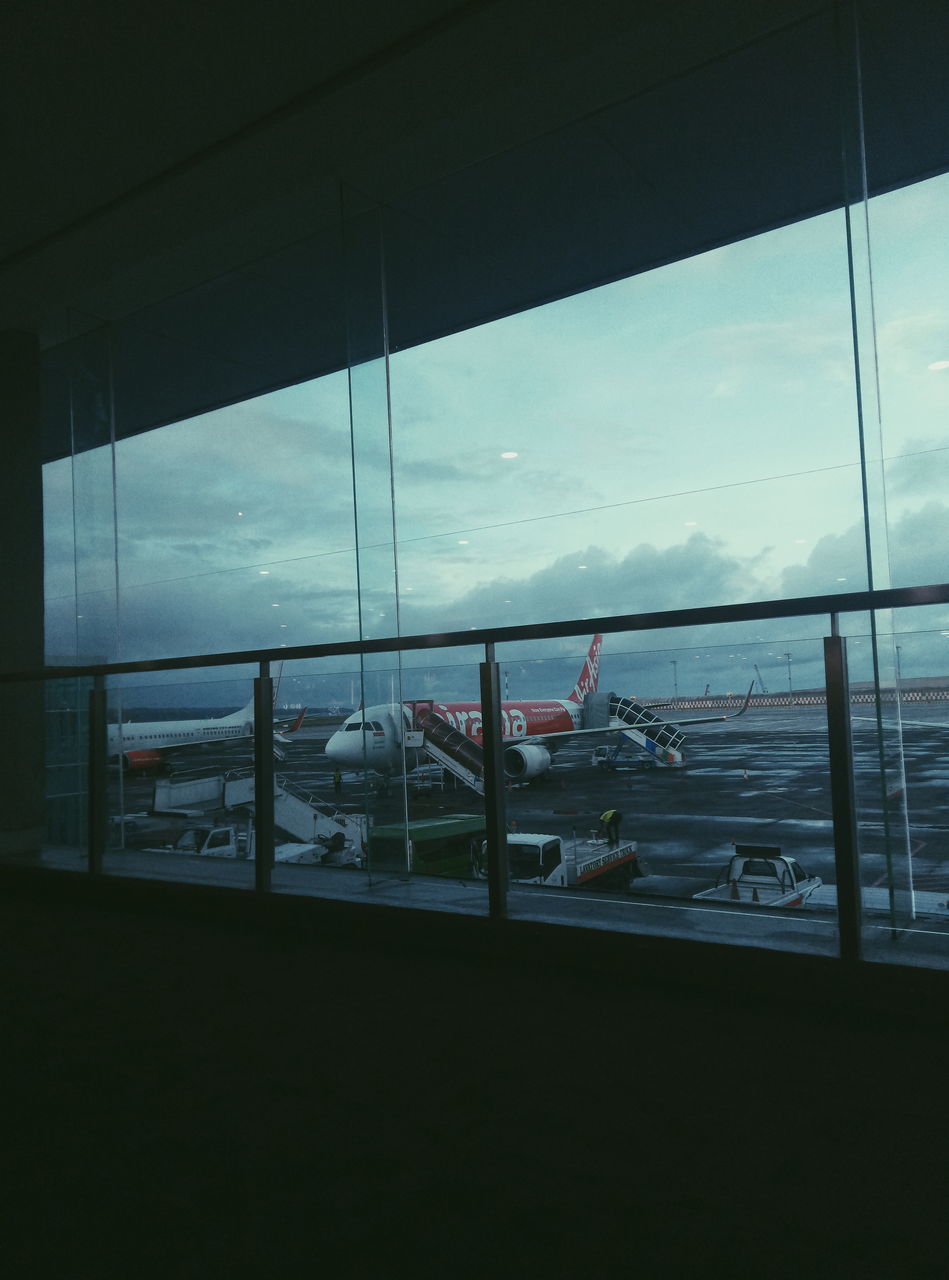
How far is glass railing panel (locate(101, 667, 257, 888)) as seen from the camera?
2982 millimetres

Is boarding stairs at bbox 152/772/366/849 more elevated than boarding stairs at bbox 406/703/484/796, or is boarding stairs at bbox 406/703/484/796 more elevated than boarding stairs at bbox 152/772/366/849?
boarding stairs at bbox 406/703/484/796

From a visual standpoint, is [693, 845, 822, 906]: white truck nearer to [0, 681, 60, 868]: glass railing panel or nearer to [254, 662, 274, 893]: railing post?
[254, 662, 274, 893]: railing post

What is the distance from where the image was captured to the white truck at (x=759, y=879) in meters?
2.05

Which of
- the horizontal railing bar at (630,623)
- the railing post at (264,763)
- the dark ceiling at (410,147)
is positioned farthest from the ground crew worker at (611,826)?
the dark ceiling at (410,147)

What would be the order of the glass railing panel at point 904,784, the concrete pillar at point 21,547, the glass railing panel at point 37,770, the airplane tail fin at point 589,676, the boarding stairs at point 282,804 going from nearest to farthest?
the glass railing panel at point 904,784, the airplane tail fin at point 589,676, the boarding stairs at point 282,804, the glass railing panel at point 37,770, the concrete pillar at point 21,547

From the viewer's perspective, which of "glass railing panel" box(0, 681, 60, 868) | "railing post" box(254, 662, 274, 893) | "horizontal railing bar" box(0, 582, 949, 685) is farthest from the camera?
"glass railing panel" box(0, 681, 60, 868)

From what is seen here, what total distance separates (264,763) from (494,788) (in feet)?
3.05

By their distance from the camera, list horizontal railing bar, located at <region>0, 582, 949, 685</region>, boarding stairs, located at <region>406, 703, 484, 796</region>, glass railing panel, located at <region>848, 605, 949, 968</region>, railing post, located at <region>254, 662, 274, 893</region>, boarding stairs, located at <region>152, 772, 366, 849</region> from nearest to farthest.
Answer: horizontal railing bar, located at <region>0, 582, 949, 685</region> < glass railing panel, located at <region>848, 605, 949, 968</region> < boarding stairs, located at <region>406, 703, 484, 796</region> < railing post, located at <region>254, 662, 274, 893</region> < boarding stairs, located at <region>152, 772, 366, 849</region>

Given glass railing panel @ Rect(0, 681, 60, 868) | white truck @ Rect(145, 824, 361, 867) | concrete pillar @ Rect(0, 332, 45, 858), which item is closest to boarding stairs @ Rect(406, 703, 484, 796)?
white truck @ Rect(145, 824, 361, 867)

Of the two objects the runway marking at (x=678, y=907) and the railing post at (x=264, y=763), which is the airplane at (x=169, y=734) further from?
the runway marking at (x=678, y=907)

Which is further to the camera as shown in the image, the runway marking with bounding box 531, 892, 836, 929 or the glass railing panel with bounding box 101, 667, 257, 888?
the glass railing panel with bounding box 101, 667, 257, 888

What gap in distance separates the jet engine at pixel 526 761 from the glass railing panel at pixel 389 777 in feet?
0.35

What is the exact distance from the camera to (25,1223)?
114cm

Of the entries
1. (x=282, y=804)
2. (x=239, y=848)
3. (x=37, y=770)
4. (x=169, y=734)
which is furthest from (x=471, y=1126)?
(x=37, y=770)
